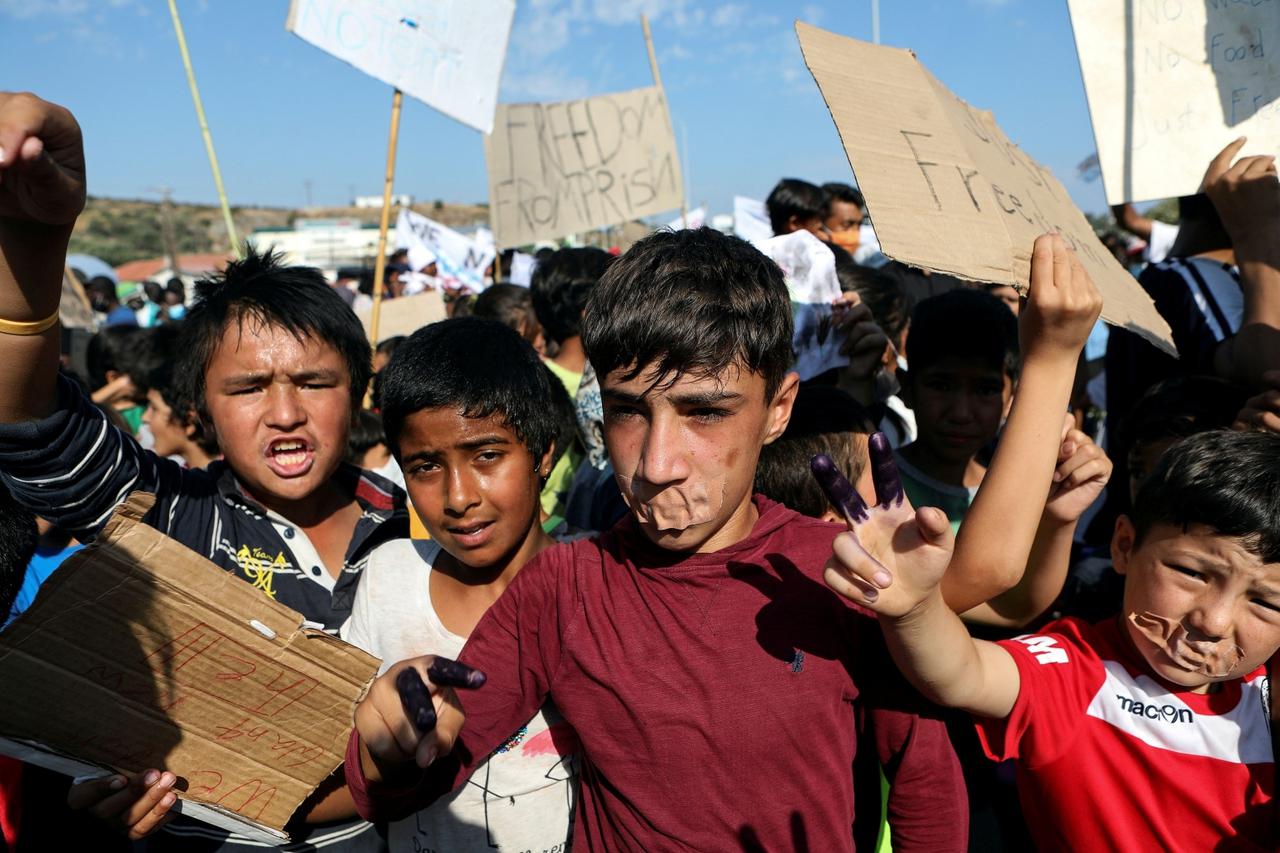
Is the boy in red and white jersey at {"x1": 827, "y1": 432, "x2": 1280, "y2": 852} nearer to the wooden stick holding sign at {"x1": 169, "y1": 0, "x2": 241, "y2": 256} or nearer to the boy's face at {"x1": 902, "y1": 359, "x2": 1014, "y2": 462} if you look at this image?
the boy's face at {"x1": 902, "y1": 359, "x2": 1014, "y2": 462}

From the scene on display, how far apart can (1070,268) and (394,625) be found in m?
1.51

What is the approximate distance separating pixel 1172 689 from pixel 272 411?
2.07 meters

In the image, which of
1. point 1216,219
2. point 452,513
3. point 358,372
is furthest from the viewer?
point 1216,219

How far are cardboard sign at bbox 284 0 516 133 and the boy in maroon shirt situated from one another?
3.06 m

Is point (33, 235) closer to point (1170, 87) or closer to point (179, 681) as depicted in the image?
point (179, 681)

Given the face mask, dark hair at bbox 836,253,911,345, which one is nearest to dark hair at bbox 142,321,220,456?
dark hair at bbox 836,253,911,345

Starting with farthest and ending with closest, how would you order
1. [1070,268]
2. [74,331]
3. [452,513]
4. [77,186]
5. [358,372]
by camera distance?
[74,331] < [358,372] < [452,513] < [1070,268] < [77,186]

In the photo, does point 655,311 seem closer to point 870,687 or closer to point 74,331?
point 870,687

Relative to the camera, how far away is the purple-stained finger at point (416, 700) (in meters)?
1.24

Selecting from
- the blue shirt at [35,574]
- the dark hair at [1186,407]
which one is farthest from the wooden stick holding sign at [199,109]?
the dark hair at [1186,407]

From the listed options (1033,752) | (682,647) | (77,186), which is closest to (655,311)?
(682,647)

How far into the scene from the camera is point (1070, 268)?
1.57 m

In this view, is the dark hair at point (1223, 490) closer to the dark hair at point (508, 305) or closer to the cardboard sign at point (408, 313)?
the dark hair at point (508, 305)

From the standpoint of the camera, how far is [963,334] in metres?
2.94
